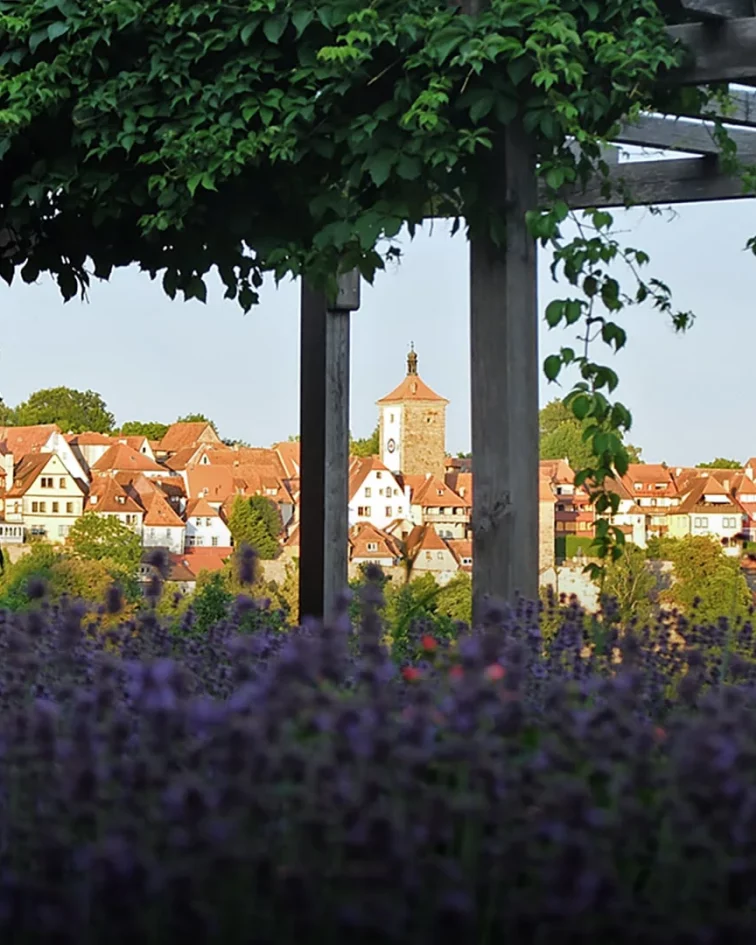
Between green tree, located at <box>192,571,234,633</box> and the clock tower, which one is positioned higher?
the clock tower

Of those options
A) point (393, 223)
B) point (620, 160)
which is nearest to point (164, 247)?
point (393, 223)

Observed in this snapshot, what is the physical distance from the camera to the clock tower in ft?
23.7

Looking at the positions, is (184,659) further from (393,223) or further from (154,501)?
(154,501)

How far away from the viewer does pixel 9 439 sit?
818 cm

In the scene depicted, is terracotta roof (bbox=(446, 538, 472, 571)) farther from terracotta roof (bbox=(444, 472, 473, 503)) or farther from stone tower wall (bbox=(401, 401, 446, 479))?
stone tower wall (bbox=(401, 401, 446, 479))

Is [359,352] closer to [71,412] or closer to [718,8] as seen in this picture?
[718,8]

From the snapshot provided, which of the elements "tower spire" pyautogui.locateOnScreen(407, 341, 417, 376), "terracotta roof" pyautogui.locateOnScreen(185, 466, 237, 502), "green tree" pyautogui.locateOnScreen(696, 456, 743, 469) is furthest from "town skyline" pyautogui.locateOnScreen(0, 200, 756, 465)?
"green tree" pyautogui.locateOnScreen(696, 456, 743, 469)

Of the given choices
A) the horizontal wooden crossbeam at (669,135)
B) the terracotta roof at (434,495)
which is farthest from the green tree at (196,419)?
the horizontal wooden crossbeam at (669,135)

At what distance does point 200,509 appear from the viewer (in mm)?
7934

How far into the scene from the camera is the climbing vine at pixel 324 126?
314 cm

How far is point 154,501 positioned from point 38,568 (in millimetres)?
1092

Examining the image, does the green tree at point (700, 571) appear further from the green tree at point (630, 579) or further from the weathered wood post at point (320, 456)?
the weathered wood post at point (320, 456)

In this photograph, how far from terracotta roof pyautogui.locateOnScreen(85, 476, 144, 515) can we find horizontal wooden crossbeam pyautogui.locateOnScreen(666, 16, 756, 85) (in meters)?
5.41

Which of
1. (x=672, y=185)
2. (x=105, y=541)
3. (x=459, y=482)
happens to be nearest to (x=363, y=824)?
(x=672, y=185)
